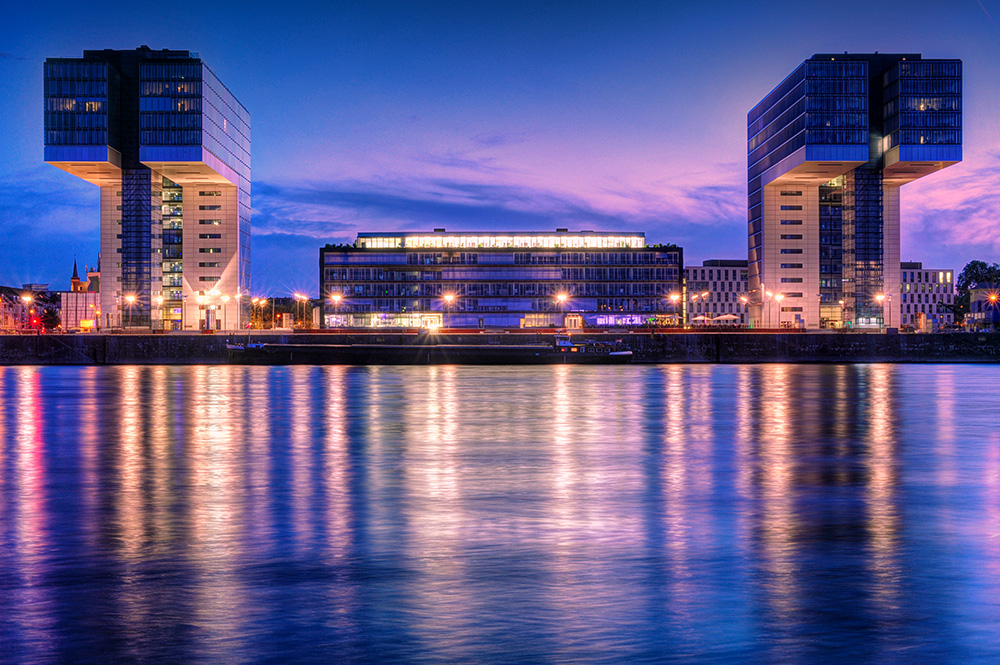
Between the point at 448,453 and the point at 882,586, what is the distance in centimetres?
1487

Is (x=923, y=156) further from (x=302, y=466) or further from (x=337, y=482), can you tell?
(x=337, y=482)

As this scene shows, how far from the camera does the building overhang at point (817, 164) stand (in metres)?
155

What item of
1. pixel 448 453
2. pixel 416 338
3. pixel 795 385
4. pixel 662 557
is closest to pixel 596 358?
pixel 416 338

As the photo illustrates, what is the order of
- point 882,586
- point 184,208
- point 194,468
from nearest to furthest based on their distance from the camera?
1. point 882,586
2. point 194,468
3. point 184,208

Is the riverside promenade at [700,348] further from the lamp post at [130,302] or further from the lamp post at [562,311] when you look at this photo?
the lamp post at [562,311]

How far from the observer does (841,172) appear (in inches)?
6457

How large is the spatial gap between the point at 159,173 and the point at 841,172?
127 m

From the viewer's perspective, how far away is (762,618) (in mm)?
9391

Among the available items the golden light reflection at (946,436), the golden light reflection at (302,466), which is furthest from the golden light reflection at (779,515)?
the golden light reflection at (302,466)

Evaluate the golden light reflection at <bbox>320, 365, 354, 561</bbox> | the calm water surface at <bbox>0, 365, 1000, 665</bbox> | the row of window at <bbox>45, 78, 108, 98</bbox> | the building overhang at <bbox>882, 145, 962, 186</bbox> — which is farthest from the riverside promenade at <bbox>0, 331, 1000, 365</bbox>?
the calm water surface at <bbox>0, 365, 1000, 665</bbox>

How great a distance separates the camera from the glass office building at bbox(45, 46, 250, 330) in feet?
486

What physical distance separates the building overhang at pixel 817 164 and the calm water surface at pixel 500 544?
135 metres

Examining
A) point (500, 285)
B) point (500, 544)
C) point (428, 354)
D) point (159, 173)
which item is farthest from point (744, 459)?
point (500, 285)

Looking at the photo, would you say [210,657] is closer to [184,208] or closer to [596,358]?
[596,358]
